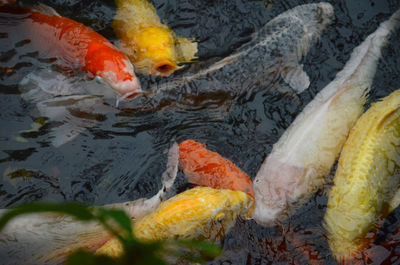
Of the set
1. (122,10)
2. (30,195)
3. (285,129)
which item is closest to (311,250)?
(285,129)

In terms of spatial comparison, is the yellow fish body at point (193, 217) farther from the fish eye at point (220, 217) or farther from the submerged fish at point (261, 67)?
the submerged fish at point (261, 67)

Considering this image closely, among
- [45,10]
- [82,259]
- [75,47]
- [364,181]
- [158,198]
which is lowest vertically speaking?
[158,198]

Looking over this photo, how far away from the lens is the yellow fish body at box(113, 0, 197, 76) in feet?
12.1

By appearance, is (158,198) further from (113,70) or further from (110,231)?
(110,231)

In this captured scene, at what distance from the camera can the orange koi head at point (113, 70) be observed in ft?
11.2

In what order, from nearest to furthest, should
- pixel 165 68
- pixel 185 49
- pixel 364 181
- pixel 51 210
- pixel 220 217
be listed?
pixel 51 210 < pixel 220 217 < pixel 364 181 < pixel 165 68 < pixel 185 49

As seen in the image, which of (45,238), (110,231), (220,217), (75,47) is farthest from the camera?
(75,47)

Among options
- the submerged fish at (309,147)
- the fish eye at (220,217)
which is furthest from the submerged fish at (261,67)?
the fish eye at (220,217)

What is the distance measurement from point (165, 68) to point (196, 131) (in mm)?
692

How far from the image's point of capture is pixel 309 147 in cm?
310

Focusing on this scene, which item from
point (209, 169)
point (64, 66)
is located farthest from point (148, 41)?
point (209, 169)

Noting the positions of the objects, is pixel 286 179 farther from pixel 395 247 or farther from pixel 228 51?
pixel 228 51

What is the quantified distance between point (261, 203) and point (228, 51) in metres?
1.66

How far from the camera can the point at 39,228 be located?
2.66m
